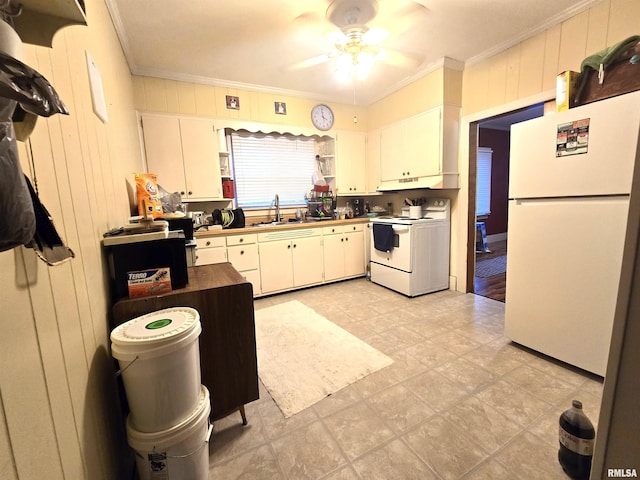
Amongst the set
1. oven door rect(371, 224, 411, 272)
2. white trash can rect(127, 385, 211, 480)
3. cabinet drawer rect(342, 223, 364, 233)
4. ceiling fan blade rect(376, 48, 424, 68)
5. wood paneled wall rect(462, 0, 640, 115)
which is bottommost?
white trash can rect(127, 385, 211, 480)

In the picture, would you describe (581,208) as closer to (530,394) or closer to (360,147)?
(530,394)

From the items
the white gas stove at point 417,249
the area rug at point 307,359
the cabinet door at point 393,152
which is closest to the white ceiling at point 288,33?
the cabinet door at point 393,152

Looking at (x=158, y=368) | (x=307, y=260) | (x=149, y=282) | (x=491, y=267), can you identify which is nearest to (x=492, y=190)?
Result: (x=491, y=267)

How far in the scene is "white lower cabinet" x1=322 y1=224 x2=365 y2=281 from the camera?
3.78 meters

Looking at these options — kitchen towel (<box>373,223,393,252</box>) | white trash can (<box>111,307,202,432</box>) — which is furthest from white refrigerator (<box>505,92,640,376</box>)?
white trash can (<box>111,307,202,432</box>)

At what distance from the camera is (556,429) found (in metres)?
1.40

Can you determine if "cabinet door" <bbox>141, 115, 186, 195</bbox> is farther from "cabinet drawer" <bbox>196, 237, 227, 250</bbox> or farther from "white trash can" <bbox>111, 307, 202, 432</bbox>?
"white trash can" <bbox>111, 307, 202, 432</bbox>

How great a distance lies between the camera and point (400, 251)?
3.33 m

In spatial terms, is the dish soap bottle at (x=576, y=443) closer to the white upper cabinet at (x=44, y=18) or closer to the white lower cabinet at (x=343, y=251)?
the white upper cabinet at (x=44, y=18)

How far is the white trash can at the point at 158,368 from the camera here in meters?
0.92

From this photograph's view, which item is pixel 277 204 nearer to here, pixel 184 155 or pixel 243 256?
pixel 243 256

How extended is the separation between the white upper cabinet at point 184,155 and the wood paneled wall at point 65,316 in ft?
5.25

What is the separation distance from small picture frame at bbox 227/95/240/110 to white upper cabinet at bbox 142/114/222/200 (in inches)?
13.2

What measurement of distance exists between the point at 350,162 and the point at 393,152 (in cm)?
68
